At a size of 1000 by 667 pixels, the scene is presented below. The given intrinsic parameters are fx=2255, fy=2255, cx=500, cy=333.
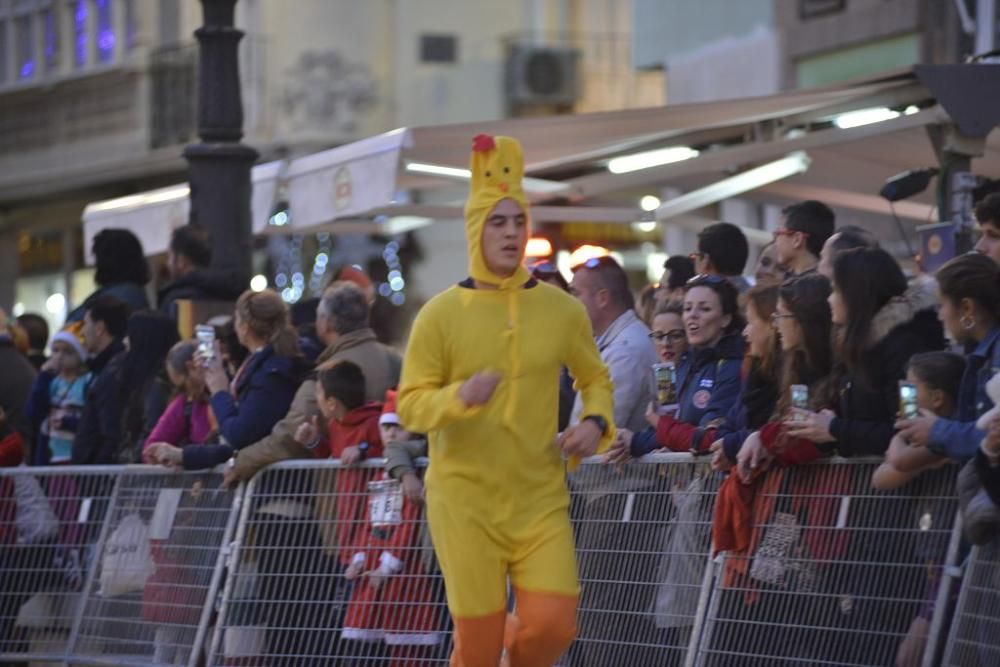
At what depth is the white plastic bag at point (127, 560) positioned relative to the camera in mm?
10984

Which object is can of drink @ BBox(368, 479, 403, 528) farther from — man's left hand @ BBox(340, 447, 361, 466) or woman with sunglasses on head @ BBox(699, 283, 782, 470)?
woman with sunglasses on head @ BBox(699, 283, 782, 470)

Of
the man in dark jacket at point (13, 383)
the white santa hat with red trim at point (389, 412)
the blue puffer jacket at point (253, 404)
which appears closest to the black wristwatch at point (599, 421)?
the white santa hat with red trim at point (389, 412)

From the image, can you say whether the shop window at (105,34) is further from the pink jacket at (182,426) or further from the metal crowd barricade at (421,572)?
the pink jacket at (182,426)

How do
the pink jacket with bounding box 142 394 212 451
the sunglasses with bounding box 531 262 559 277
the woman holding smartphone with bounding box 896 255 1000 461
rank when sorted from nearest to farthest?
1. the woman holding smartphone with bounding box 896 255 1000 461
2. the sunglasses with bounding box 531 262 559 277
3. the pink jacket with bounding box 142 394 212 451

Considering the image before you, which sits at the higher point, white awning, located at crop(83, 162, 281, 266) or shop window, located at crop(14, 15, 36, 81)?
shop window, located at crop(14, 15, 36, 81)

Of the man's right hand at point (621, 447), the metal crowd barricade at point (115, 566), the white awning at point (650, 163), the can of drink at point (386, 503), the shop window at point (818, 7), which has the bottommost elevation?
the metal crowd barricade at point (115, 566)

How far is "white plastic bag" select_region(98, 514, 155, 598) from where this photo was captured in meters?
11.0

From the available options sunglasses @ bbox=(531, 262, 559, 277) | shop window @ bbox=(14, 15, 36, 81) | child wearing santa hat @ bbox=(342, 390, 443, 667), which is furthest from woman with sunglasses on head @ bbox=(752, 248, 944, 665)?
shop window @ bbox=(14, 15, 36, 81)

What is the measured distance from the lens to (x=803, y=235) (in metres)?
9.64

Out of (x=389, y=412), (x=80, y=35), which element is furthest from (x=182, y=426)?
(x=80, y=35)

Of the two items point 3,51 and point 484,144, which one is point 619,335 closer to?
point 484,144

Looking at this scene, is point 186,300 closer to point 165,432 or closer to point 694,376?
point 165,432

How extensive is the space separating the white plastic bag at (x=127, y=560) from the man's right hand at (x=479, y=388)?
3910 mm

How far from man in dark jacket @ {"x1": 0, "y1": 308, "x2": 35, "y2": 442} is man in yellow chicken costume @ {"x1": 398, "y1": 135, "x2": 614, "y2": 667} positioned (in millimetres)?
5761
